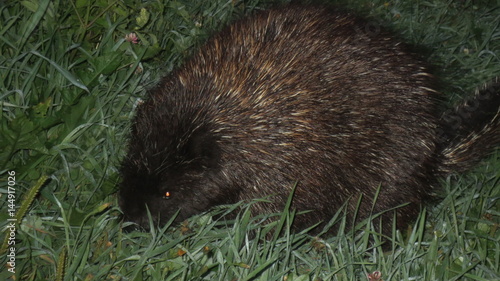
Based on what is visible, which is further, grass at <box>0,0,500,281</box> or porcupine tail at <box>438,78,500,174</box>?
porcupine tail at <box>438,78,500,174</box>

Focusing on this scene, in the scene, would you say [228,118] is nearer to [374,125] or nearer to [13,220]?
[374,125]

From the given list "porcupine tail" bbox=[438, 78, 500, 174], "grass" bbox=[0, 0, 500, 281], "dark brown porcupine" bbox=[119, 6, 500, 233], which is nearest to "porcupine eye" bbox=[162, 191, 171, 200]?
"dark brown porcupine" bbox=[119, 6, 500, 233]

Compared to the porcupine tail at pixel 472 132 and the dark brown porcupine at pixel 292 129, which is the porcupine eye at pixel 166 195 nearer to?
the dark brown porcupine at pixel 292 129

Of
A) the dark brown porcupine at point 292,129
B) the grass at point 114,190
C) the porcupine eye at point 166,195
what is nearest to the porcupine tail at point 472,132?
the grass at point 114,190

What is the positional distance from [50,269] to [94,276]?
0.31 m

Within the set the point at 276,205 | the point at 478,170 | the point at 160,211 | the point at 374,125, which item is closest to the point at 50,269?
the point at 160,211

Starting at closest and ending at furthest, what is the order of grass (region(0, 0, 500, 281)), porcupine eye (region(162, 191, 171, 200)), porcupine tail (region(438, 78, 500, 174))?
grass (region(0, 0, 500, 281))
porcupine eye (region(162, 191, 171, 200))
porcupine tail (region(438, 78, 500, 174))

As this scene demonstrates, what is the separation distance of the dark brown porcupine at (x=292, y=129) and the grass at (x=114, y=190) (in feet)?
0.69


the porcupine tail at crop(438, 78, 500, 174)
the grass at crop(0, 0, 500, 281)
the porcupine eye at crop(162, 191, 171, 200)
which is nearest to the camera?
the grass at crop(0, 0, 500, 281)

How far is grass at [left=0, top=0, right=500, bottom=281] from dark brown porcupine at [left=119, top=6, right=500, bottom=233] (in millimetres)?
212

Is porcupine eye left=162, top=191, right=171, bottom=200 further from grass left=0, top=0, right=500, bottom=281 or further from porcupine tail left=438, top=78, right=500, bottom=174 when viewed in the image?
porcupine tail left=438, top=78, right=500, bottom=174

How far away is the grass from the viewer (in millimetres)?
3697

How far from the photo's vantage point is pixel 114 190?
4227 millimetres

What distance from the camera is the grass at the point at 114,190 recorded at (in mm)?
3697
